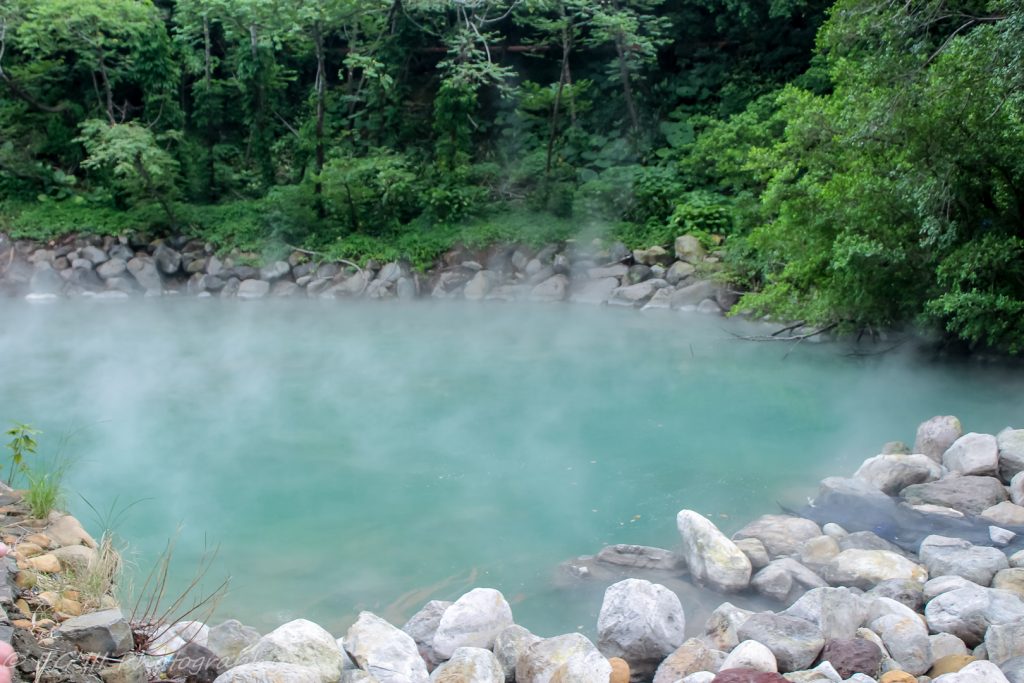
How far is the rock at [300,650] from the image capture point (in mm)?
3184

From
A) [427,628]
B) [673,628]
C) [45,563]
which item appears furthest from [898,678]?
[45,563]

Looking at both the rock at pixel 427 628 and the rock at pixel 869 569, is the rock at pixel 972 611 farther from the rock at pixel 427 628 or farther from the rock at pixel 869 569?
the rock at pixel 427 628

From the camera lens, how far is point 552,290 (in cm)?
1266

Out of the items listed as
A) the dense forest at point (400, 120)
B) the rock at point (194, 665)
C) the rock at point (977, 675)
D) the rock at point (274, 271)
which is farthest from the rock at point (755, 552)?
the rock at point (274, 271)

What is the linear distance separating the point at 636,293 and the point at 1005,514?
755 centimetres

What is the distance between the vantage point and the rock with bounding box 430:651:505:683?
3.18 meters

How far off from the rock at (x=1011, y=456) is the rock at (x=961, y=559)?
3.57 feet

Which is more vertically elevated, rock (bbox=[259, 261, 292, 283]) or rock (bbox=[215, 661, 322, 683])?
rock (bbox=[215, 661, 322, 683])

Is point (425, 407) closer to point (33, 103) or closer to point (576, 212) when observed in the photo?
point (576, 212)

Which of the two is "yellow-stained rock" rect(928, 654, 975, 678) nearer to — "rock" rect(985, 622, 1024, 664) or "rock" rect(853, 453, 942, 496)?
"rock" rect(985, 622, 1024, 664)

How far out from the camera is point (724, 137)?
40.8 ft

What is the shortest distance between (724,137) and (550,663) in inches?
405

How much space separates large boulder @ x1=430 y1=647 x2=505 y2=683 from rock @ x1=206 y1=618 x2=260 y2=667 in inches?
29.1

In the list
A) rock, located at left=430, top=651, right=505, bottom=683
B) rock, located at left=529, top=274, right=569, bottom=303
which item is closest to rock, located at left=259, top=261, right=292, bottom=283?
rock, located at left=529, top=274, right=569, bottom=303
